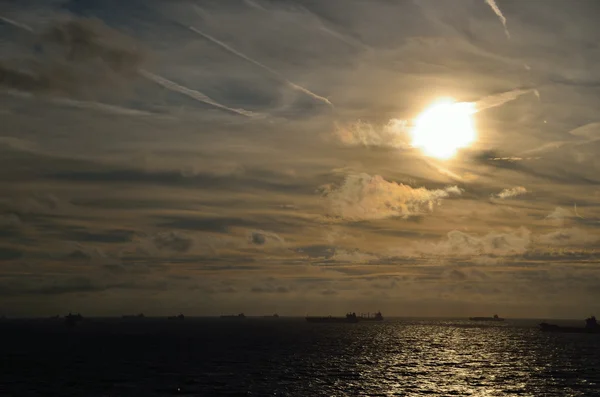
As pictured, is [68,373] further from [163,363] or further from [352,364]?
[352,364]

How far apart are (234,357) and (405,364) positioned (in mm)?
52895

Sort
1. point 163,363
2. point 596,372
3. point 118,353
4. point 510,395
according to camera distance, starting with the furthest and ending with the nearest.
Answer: point 118,353
point 163,363
point 596,372
point 510,395

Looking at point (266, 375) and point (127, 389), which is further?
point (266, 375)

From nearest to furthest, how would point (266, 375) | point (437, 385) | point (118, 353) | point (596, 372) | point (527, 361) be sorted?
point (437, 385), point (266, 375), point (596, 372), point (527, 361), point (118, 353)

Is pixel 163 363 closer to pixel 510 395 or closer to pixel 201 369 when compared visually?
pixel 201 369

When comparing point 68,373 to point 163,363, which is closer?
point 68,373

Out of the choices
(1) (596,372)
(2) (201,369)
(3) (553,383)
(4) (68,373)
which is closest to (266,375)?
(2) (201,369)

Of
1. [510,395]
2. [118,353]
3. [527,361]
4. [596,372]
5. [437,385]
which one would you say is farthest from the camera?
[118,353]

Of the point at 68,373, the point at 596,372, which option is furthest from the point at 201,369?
the point at 596,372

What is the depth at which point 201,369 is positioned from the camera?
142875 millimetres

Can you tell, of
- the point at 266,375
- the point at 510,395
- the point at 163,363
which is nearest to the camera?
the point at 510,395

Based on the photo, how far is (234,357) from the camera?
17950 cm

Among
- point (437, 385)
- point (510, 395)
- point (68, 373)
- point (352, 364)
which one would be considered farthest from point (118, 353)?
point (510, 395)

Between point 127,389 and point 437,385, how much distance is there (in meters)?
61.2
